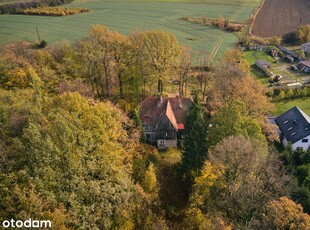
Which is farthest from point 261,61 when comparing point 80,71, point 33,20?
point 33,20

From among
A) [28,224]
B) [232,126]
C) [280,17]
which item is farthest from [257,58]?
[28,224]

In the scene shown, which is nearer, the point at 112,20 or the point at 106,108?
the point at 106,108

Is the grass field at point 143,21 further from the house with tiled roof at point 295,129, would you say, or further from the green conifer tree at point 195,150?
the green conifer tree at point 195,150

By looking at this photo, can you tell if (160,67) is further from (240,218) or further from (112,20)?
(112,20)

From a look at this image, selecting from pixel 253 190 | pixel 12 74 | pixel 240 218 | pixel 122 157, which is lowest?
pixel 240 218

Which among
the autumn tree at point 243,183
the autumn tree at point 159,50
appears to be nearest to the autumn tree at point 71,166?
the autumn tree at point 243,183

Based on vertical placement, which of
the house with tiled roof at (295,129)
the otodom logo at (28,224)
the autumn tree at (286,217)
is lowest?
the house with tiled roof at (295,129)

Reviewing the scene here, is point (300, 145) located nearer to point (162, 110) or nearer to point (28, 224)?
point (162, 110)

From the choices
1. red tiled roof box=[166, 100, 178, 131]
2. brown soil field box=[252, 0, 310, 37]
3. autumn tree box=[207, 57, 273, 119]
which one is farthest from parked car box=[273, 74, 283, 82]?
red tiled roof box=[166, 100, 178, 131]
